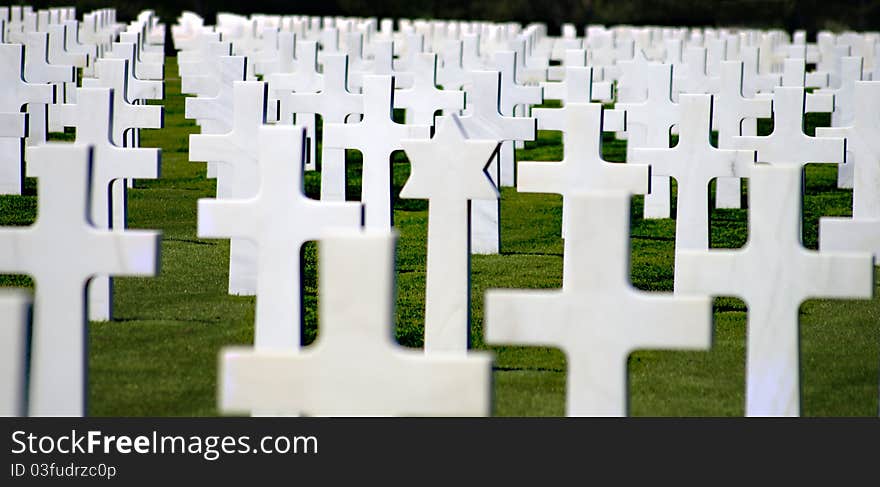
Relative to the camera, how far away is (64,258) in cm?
391

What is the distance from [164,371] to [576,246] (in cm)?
262

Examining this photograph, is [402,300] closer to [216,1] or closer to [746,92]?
[746,92]

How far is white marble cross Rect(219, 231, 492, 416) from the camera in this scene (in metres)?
3.14

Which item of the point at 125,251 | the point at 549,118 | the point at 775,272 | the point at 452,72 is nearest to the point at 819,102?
the point at 549,118

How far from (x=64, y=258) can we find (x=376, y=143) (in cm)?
343

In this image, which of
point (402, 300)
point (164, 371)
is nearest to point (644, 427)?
point (164, 371)

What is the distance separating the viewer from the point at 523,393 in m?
5.56

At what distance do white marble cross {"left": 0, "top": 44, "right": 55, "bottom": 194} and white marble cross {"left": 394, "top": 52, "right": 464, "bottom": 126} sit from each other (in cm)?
203

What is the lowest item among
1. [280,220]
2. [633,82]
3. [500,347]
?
[500,347]

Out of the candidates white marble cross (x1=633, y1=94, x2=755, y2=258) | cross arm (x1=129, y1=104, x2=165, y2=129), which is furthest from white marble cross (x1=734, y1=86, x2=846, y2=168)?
cross arm (x1=129, y1=104, x2=165, y2=129)

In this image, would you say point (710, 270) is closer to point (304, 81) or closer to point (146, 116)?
point (146, 116)

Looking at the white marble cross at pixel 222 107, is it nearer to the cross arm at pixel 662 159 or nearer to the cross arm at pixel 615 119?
the cross arm at pixel 662 159

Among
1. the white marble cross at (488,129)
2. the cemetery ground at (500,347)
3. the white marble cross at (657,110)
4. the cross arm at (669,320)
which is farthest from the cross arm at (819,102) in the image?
the cross arm at (669,320)

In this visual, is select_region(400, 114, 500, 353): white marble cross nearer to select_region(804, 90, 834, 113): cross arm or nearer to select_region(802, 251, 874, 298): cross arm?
select_region(802, 251, 874, 298): cross arm
